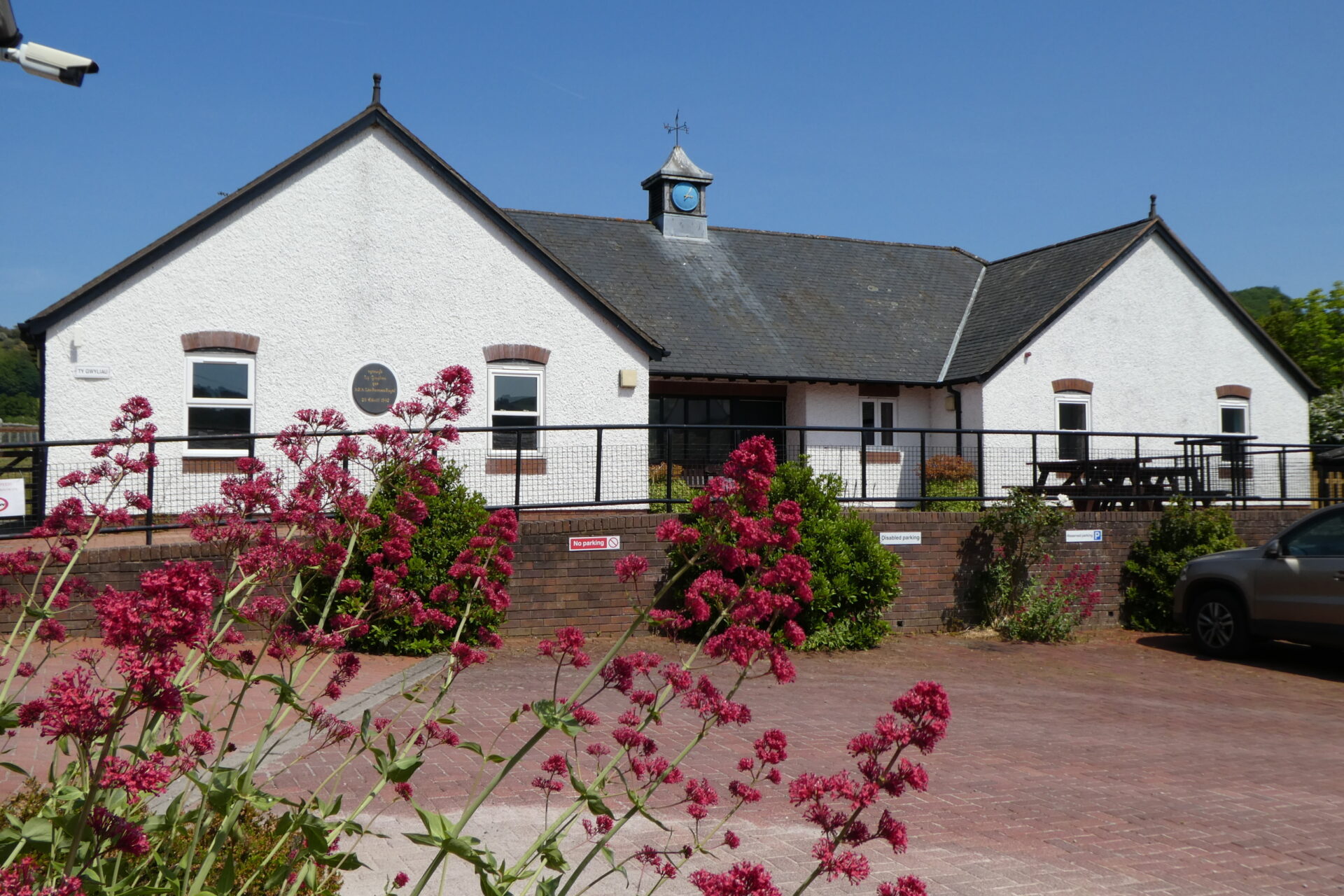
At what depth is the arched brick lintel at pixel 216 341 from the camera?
1606 cm

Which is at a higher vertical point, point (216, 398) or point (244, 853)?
point (216, 398)

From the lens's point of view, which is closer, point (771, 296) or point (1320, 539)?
point (1320, 539)

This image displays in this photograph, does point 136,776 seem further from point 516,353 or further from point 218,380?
point 516,353

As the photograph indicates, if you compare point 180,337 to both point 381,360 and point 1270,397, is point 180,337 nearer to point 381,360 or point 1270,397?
point 381,360

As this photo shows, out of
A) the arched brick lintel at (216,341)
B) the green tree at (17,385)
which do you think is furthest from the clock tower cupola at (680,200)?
the green tree at (17,385)

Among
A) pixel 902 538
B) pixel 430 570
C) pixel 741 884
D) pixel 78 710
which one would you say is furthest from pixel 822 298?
pixel 78 710

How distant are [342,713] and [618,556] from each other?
4876mm

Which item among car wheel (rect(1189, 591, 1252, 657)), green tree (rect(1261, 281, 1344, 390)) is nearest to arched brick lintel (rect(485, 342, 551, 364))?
car wheel (rect(1189, 591, 1252, 657))

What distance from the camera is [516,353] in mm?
17859

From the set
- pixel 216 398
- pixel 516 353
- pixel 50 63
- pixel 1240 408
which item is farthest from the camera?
pixel 1240 408

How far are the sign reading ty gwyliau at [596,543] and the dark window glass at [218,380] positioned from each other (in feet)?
21.2

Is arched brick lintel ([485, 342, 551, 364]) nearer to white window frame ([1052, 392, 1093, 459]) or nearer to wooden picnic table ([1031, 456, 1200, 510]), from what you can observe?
wooden picnic table ([1031, 456, 1200, 510])

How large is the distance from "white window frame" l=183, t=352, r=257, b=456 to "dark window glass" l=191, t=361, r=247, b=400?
36 mm

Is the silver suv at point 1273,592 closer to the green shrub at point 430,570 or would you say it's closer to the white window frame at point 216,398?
the green shrub at point 430,570
